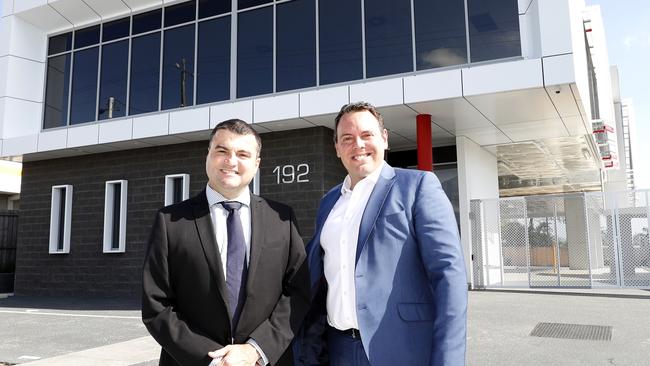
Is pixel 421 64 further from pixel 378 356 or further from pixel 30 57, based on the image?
pixel 30 57

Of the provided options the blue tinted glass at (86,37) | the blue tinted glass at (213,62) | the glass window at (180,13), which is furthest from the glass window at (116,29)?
the blue tinted glass at (213,62)

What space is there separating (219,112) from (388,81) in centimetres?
402

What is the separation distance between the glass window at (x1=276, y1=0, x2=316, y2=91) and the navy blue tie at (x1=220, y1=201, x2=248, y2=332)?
961cm

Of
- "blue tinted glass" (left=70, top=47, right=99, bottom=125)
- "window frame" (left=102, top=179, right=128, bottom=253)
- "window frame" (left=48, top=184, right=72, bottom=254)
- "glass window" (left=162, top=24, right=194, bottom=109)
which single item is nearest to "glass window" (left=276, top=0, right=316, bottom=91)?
"glass window" (left=162, top=24, right=194, bottom=109)

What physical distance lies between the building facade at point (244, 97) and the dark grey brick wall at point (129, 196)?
0.14ft

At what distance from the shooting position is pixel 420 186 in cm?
226

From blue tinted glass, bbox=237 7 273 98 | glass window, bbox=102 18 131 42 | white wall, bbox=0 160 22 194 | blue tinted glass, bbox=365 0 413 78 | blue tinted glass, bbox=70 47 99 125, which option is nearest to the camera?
blue tinted glass, bbox=365 0 413 78

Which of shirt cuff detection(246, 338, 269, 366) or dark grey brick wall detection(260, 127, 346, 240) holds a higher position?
dark grey brick wall detection(260, 127, 346, 240)

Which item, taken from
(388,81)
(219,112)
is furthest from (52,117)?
(388,81)

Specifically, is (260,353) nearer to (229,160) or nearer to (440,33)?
(229,160)

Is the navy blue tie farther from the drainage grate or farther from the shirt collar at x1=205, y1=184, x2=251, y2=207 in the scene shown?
the drainage grate

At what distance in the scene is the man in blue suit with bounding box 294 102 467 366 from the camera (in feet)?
6.79

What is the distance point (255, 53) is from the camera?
486 inches

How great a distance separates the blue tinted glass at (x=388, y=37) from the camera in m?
11.0
